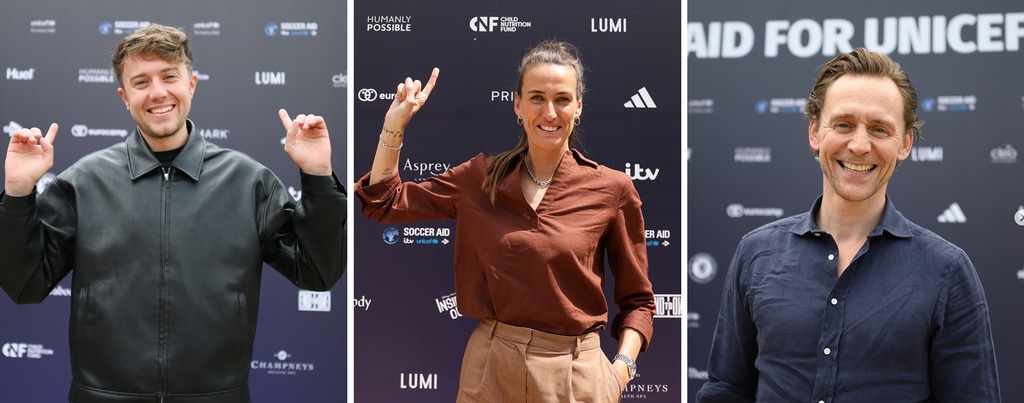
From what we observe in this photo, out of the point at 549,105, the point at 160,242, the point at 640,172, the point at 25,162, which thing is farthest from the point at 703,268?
the point at 25,162

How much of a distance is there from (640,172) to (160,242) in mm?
2352

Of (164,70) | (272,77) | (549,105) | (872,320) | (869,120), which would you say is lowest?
(872,320)

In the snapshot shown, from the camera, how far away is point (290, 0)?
4.95 meters

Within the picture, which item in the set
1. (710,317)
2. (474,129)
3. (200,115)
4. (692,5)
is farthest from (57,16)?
(710,317)

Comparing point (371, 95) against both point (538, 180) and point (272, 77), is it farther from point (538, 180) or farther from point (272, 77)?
point (538, 180)

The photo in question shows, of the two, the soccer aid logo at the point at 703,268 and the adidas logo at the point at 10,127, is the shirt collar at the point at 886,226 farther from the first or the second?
the adidas logo at the point at 10,127

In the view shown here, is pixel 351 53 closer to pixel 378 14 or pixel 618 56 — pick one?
pixel 378 14

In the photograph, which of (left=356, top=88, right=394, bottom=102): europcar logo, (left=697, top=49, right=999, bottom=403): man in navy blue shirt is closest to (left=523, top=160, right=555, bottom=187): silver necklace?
(left=697, top=49, right=999, bottom=403): man in navy blue shirt

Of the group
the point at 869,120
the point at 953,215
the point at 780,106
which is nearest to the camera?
Result: the point at 869,120

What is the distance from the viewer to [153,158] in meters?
2.79

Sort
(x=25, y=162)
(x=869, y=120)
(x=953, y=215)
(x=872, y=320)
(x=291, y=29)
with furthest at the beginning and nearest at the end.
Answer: (x=291, y=29) < (x=953, y=215) < (x=25, y=162) < (x=869, y=120) < (x=872, y=320)

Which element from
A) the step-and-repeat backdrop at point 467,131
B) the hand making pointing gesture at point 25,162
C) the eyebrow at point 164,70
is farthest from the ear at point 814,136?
the step-and-repeat backdrop at point 467,131

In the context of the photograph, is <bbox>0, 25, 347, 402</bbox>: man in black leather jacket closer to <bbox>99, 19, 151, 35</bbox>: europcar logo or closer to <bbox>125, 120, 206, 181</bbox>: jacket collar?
<bbox>125, 120, 206, 181</bbox>: jacket collar

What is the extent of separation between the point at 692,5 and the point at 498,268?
2548 millimetres
